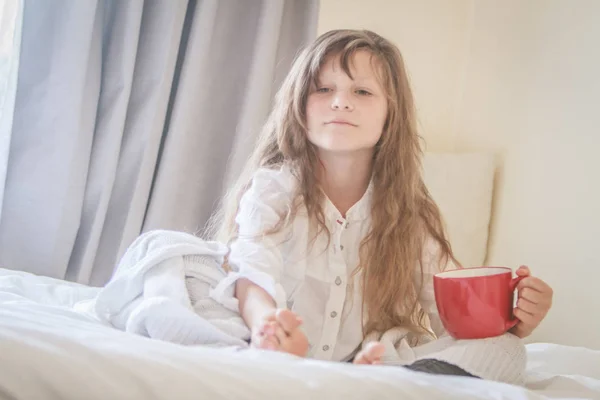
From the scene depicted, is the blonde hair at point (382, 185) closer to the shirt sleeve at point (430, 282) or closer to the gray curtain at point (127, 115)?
the shirt sleeve at point (430, 282)

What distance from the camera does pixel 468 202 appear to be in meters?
1.82

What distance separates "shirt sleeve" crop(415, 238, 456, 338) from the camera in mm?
1143

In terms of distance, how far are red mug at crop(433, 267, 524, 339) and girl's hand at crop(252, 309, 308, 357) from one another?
216 mm

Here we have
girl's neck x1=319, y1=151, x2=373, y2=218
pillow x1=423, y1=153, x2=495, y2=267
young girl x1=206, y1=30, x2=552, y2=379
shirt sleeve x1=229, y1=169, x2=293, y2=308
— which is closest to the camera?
shirt sleeve x1=229, y1=169, x2=293, y2=308

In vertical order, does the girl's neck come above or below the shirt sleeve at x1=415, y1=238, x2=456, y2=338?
above

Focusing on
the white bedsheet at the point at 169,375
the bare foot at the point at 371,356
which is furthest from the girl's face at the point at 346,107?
the white bedsheet at the point at 169,375

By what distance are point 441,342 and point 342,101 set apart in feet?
1.43

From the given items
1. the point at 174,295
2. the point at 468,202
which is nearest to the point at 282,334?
the point at 174,295

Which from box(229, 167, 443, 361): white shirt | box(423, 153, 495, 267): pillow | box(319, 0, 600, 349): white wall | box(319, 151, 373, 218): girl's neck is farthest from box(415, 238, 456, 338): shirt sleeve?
box(423, 153, 495, 267): pillow

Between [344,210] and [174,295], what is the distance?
1.37 feet

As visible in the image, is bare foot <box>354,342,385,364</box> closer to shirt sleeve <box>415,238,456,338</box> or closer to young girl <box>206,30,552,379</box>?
young girl <box>206,30,552,379</box>

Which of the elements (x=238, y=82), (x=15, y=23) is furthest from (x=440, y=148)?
(x=15, y=23)

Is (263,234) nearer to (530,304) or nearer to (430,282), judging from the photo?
(430,282)

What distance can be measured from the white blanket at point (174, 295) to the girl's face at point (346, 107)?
27cm
